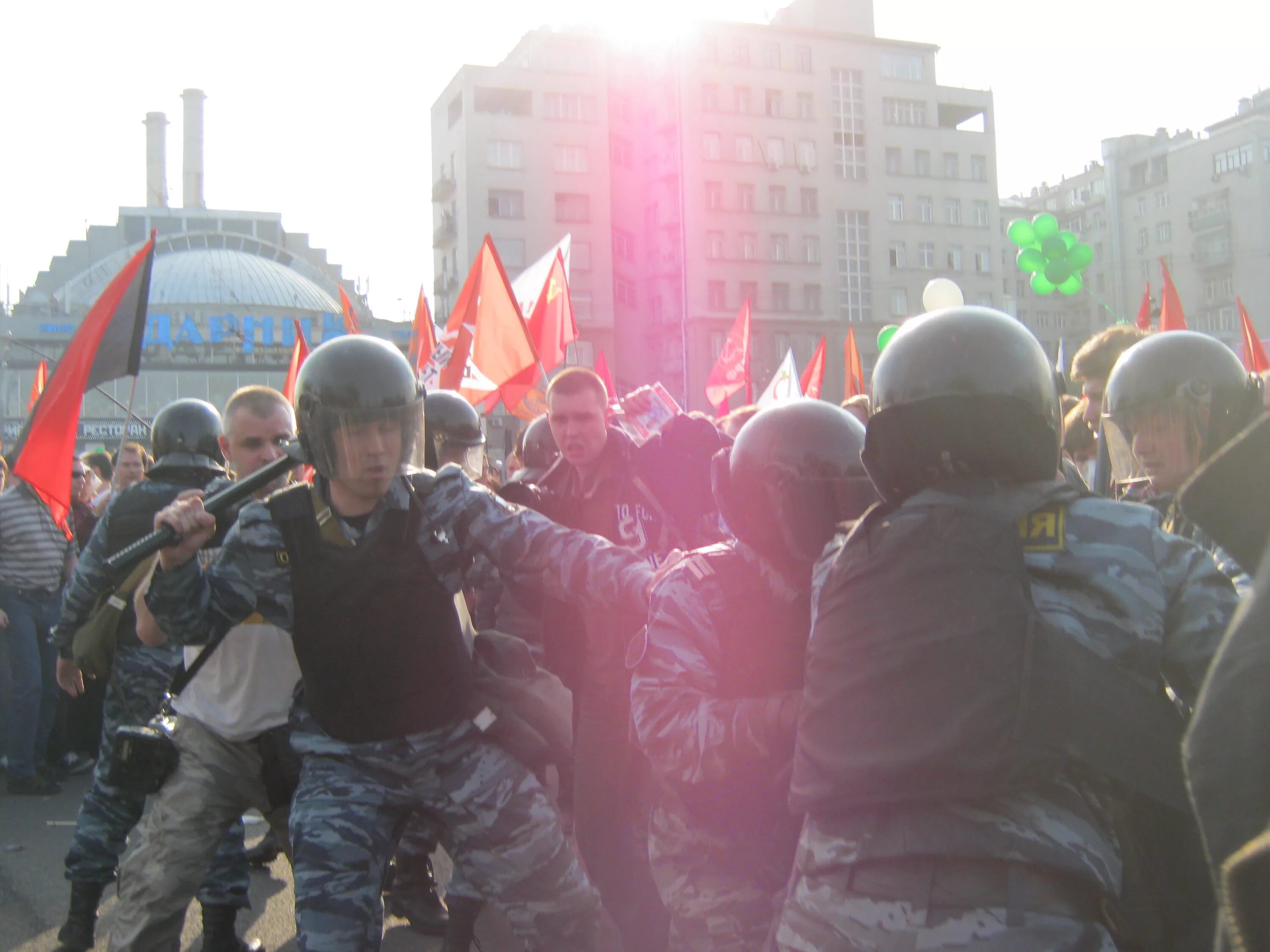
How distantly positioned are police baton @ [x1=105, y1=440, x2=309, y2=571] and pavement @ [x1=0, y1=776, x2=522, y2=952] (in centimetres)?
159

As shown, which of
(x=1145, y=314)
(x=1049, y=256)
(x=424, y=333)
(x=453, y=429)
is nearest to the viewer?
(x=453, y=429)

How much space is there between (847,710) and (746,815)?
2.75 feet

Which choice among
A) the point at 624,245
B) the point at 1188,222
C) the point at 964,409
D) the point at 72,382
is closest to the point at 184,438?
the point at 72,382

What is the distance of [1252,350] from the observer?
10.7 meters

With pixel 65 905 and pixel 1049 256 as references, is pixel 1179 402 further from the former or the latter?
pixel 1049 256

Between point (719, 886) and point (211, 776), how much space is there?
188 cm

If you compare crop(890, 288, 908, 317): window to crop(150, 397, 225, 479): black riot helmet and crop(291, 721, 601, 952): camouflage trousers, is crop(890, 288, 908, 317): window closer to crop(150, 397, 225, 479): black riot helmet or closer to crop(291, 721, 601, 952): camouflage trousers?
crop(150, 397, 225, 479): black riot helmet

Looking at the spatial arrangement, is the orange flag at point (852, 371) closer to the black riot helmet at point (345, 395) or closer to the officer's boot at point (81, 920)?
the officer's boot at point (81, 920)

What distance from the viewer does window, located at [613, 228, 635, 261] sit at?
56531mm

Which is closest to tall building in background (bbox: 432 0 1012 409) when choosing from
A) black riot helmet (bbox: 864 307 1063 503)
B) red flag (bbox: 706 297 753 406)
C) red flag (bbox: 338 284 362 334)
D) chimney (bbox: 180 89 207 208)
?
chimney (bbox: 180 89 207 208)

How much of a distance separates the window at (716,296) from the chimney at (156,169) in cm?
3905

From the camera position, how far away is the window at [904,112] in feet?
197

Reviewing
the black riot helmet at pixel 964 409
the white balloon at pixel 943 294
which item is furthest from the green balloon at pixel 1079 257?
the black riot helmet at pixel 964 409

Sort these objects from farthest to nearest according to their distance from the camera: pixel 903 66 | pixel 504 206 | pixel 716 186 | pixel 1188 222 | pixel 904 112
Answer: pixel 1188 222, pixel 903 66, pixel 904 112, pixel 716 186, pixel 504 206
